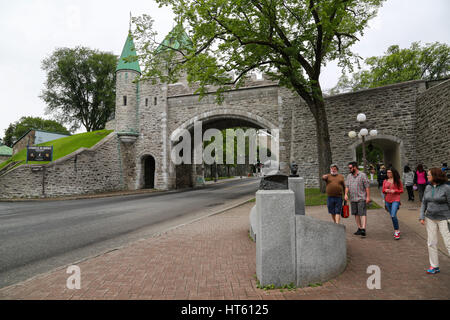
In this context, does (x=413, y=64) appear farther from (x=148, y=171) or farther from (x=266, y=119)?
(x=148, y=171)

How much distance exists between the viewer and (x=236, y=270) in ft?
12.5

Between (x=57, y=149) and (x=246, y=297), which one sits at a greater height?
(x=57, y=149)

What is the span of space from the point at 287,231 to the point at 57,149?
2628 centimetres

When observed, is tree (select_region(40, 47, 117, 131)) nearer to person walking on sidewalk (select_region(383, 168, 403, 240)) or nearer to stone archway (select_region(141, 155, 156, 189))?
stone archway (select_region(141, 155, 156, 189))

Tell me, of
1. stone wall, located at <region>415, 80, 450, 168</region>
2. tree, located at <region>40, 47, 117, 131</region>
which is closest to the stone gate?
stone wall, located at <region>415, 80, 450, 168</region>

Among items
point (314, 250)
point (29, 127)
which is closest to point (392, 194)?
point (314, 250)

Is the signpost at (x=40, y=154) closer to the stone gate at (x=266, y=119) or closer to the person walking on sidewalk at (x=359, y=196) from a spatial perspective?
the stone gate at (x=266, y=119)

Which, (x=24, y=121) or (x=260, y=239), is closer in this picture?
(x=260, y=239)

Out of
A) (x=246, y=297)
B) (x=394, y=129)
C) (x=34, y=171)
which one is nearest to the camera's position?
(x=246, y=297)

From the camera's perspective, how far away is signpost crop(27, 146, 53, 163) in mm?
17750

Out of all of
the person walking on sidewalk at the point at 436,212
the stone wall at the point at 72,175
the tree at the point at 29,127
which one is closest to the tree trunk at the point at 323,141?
the person walking on sidewalk at the point at 436,212

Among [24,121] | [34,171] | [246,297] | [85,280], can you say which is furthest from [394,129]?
[24,121]

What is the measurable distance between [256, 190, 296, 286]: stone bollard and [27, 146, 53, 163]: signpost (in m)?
20.6

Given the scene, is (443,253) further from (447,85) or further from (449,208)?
(447,85)
